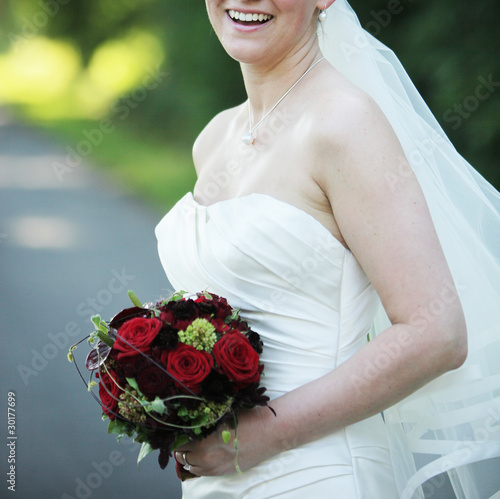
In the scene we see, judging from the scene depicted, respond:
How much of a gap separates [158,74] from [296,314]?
11.9 feet

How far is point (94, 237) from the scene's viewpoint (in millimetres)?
6309

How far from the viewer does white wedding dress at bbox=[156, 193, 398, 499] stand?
1.82m

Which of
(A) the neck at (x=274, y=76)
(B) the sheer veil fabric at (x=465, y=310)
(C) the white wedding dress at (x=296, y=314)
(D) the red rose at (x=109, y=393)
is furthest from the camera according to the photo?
(A) the neck at (x=274, y=76)

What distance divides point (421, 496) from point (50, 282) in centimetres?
483

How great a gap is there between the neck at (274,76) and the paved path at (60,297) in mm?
3358

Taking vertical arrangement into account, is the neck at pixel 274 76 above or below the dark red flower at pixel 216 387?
above

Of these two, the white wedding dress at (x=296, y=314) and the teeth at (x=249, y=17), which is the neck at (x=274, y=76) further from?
the white wedding dress at (x=296, y=314)

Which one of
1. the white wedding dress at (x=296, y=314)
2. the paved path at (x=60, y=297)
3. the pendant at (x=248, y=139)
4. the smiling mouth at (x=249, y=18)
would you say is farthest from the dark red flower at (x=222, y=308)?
the paved path at (x=60, y=297)

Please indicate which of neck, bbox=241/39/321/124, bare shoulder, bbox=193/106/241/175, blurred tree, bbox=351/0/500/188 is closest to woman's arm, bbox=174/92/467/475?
neck, bbox=241/39/321/124

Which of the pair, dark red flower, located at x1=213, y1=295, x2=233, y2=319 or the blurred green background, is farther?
the blurred green background

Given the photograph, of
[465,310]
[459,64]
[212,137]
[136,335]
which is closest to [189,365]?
[136,335]

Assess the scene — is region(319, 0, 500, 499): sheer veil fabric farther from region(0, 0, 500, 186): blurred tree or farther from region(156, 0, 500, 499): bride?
region(0, 0, 500, 186): blurred tree

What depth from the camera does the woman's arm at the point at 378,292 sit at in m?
1.64

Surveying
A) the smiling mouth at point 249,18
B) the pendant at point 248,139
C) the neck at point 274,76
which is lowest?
the pendant at point 248,139
